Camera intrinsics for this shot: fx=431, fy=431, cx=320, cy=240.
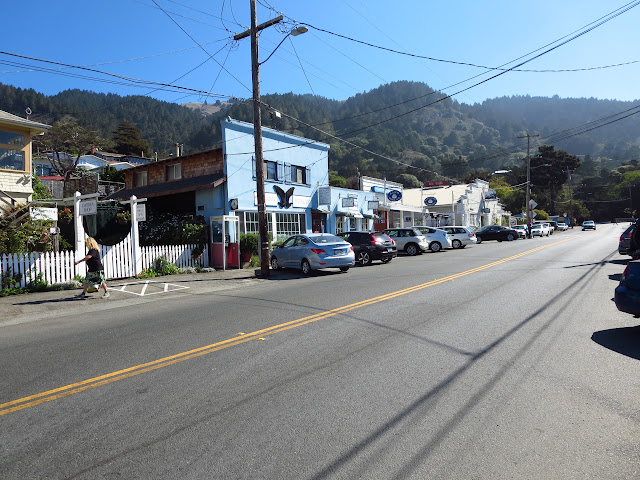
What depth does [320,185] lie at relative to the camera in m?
26.0

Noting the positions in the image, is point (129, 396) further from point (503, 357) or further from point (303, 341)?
point (503, 357)

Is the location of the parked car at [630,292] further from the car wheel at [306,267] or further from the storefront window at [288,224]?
the storefront window at [288,224]

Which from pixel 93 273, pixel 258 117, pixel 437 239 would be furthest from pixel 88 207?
pixel 437 239

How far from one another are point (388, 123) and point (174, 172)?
79047 millimetres

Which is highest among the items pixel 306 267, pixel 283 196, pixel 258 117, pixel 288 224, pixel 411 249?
pixel 258 117

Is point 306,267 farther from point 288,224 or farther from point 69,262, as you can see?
point 288,224

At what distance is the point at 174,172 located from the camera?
926 inches

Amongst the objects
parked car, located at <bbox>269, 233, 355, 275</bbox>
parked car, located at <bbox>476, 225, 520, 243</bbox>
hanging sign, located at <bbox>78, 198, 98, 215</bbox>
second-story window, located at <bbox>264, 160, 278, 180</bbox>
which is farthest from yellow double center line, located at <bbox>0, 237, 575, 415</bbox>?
parked car, located at <bbox>476, 225, 520, 243</bbox>

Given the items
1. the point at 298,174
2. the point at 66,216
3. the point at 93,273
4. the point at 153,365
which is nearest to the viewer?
the point at 153,365

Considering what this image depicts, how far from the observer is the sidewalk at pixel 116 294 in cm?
1009

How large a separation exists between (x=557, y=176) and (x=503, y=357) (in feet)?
296

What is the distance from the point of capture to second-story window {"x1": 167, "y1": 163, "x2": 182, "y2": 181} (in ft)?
76.1

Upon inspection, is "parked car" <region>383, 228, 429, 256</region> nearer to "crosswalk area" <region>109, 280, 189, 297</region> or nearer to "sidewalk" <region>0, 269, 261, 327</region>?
"sidewalk" <region>0, 269, 261, 327</region>

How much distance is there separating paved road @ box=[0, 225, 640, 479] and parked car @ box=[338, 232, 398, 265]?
1089cm
